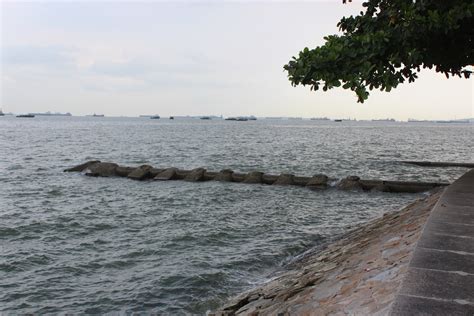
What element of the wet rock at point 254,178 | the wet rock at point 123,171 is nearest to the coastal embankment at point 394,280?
the wet rock at point 254,178

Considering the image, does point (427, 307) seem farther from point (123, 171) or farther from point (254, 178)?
point (123, 171)

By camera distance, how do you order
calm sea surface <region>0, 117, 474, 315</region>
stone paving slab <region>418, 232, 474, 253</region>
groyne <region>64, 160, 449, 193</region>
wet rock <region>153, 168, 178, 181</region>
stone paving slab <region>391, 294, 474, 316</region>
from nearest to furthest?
1. stone paving slab <region>391, 294, 474, 316</region>
2. stone paving slab <region>418, 232, 474, 253</region>
3. calm sea surface <region>0, 117, 474, 315</region>
4. groyne <region>64, 160, 449, 193</region>
5. wet rock <region>153, 168, 178, 181</region>

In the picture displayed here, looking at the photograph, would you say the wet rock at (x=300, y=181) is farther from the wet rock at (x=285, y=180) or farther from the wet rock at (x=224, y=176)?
the wet rock at (x=224, y=176)

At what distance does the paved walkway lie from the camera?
4.04 meters

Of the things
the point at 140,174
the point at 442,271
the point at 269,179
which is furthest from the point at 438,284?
the point at 140,174

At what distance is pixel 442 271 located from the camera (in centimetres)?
495

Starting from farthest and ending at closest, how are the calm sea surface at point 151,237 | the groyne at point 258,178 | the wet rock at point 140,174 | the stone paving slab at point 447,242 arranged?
the wet rock at point 140,174 → the groyne at point 258,178 → the calm sea surface at point 151,237 → the stone paving slab at point 447,242

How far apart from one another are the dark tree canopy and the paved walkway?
110 inches

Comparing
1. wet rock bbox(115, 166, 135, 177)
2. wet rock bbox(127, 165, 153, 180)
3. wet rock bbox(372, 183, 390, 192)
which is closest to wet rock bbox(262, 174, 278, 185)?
wet rock bbox(372, 183, 390, 192)

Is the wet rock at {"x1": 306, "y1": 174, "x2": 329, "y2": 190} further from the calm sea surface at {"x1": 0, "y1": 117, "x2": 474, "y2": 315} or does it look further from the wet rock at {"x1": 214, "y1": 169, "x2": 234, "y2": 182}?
the wet rock at {"x1": 214, "y1": 169, "x2": 234, "y2": 182}

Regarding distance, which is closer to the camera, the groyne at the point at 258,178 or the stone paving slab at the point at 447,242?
the stone paving slab at the point at 447,242

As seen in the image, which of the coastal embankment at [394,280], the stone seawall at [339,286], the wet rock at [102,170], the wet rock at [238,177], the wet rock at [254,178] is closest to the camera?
the coastal embankment at [394,280]

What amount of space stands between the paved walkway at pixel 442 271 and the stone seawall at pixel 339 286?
219 millimetres

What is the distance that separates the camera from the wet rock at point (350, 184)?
2598cm
